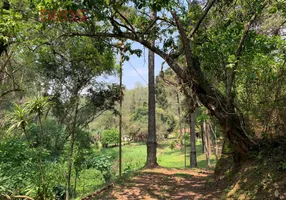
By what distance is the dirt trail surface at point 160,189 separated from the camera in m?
4.81

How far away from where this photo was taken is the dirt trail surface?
15.8 ft

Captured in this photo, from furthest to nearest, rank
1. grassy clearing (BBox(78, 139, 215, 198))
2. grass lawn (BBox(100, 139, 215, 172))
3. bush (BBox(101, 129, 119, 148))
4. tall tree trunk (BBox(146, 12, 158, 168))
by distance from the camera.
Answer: bush (BBox(101, 129, 119, 148)) < grass lawn (BBox(100, 139, 215, 172)) < grassy clearing (BBox(78, 139, 215, 198)) < tall tree trunk (BBox(146, 12, 158, 168))

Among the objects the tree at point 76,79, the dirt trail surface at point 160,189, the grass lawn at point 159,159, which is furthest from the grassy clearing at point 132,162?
the tree at point 76,79

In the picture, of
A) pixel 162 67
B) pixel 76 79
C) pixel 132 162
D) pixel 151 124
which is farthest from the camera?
pixel 132 162

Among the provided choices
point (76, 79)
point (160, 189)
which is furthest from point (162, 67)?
point (76, 79)

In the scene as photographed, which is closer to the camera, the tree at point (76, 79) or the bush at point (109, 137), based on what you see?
the tree at point (76, 79)

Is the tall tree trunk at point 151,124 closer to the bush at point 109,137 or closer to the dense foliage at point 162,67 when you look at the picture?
the dense foliage at point 162,67

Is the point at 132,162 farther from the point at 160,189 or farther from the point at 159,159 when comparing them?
the point at 160,189

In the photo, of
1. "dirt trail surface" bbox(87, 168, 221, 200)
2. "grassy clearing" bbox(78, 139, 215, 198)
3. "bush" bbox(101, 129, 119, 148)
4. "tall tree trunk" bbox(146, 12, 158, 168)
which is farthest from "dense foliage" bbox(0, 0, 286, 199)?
"bush" bbox(101, 129, 119, 148)

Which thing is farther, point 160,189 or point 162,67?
point 160,189

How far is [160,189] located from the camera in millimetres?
5387

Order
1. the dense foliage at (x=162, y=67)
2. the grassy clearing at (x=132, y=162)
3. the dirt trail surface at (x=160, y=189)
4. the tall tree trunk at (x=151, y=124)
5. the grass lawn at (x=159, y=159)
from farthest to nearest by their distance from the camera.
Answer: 1. the grass lawn at (x=159, y=159)
2. the grassy clearing at (x=132, y=162)
3. the tall tree trunk at (x=151, y=124)
4. the dirt trail surface at (x=160, y=189)
5. the dense foliage at (x=162, y=67)

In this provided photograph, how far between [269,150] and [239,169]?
72 centimetres

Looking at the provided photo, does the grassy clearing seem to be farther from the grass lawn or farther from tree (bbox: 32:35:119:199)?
tree (bbox: 32:35:119:199)
